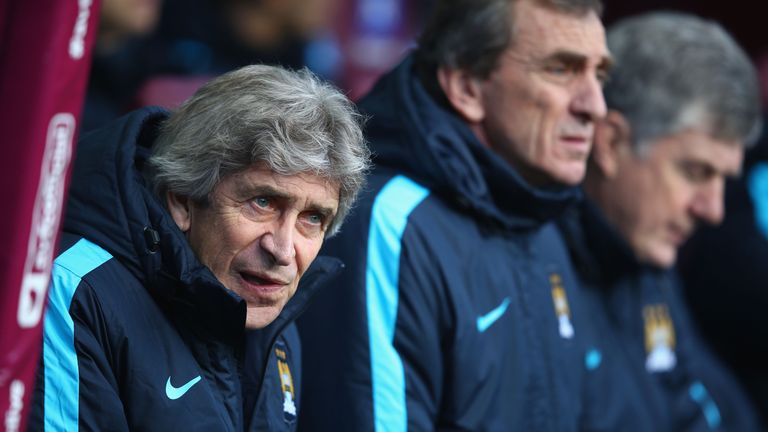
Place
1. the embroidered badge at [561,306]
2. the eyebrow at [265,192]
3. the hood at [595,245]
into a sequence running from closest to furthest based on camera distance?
the eyebrow at [265,192]
the embroidered badge at [561,306]
the hood at [595,245]

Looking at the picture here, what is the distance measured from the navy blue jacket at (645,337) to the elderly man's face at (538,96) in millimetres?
727

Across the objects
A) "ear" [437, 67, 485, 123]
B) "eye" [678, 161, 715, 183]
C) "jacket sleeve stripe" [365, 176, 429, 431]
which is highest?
"ear" [437, 67, 485, 123]

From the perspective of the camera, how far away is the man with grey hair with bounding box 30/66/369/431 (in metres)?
2.47

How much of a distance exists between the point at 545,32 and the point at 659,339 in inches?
60.9

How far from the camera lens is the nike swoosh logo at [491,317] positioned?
332 centimetres

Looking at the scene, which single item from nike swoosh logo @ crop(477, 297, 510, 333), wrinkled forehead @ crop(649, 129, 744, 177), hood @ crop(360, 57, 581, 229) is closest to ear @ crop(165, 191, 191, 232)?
hood @ crop(360, 57, 581, 229)

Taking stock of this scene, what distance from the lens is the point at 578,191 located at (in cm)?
373

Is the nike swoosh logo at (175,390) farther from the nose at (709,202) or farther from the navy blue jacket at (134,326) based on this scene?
the nose at (709,202)

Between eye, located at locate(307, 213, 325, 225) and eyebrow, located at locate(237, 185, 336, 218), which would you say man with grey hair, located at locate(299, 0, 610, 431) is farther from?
eyebrow, located at locate(237, 185, 336, 218)

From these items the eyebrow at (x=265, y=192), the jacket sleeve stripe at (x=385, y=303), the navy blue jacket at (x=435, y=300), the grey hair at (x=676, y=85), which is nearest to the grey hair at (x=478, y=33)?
the navy blue jacket at (x=435, y=300)

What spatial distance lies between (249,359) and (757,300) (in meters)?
3.22

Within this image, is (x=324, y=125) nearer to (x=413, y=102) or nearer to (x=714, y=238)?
(x=413, y=102)

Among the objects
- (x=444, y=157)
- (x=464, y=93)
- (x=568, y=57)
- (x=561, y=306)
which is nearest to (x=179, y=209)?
(x=444, y=157)

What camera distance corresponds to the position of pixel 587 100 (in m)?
3.63
